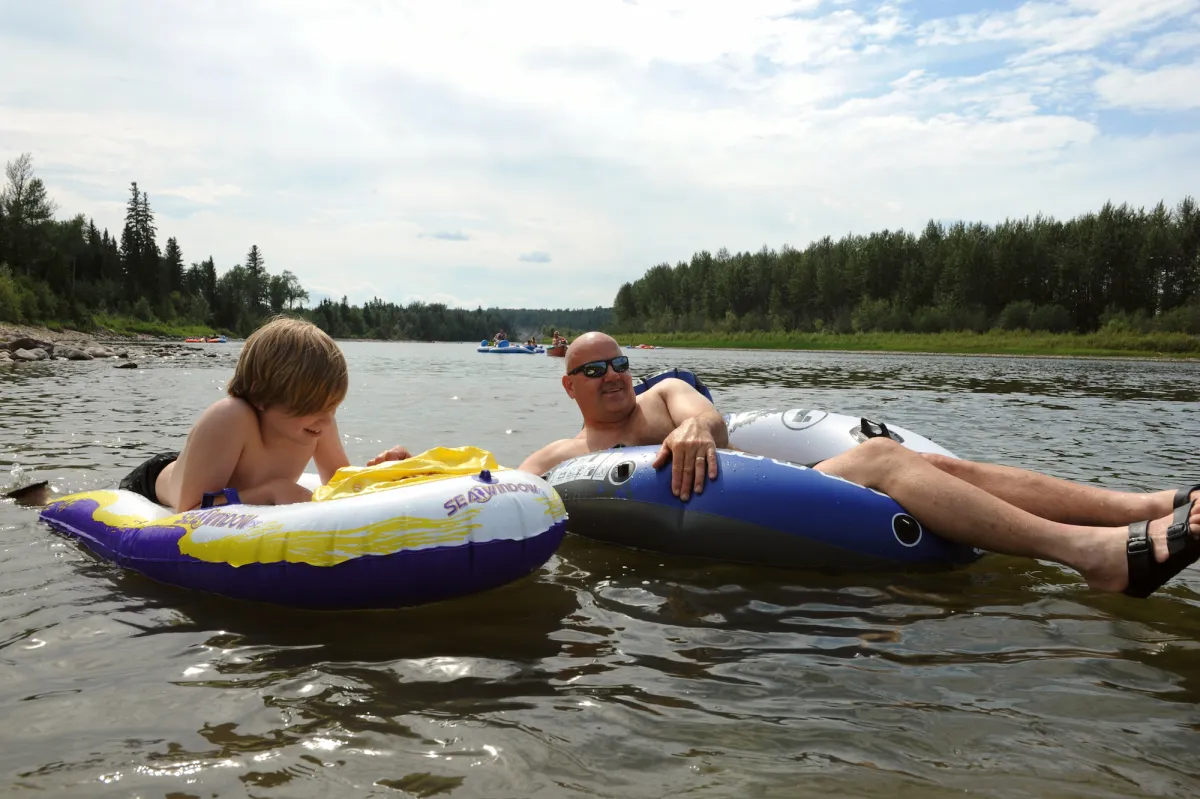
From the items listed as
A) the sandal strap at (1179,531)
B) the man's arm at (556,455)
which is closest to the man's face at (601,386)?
the man's arm at (556,455)

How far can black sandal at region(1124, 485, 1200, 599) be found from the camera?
10.2 feet

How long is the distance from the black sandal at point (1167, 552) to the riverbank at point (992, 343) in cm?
4299

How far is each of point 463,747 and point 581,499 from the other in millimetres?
2412

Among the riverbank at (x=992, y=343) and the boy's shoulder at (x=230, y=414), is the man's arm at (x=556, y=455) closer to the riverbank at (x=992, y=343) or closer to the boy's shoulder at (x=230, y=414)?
the boy's shoulder at (x=230, y=414)

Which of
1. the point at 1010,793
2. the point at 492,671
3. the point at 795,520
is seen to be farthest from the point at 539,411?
the point at 1010,793

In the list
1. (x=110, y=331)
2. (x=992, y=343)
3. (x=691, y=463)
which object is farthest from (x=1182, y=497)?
(x=110, y=331)

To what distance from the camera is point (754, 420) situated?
566 cm

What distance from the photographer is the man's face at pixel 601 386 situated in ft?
16.6

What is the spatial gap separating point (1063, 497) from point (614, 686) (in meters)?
2.41

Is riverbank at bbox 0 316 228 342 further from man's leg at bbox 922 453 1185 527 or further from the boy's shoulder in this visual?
man's leg at bbox 922 453 1185 527

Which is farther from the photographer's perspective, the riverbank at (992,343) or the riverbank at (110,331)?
the riverbank at (992,343)

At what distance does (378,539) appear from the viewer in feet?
10.6

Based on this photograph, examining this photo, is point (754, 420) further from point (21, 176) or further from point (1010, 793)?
point (21, 176)

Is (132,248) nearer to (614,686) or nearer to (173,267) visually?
(173,267)
